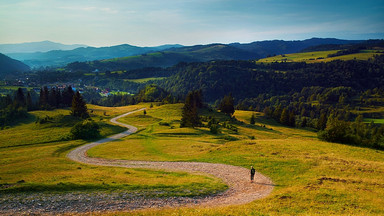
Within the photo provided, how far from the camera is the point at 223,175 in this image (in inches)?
1170

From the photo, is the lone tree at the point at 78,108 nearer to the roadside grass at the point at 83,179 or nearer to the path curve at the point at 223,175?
the roadside grass at the point at 83,179

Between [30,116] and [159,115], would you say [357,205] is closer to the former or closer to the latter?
[159,115]

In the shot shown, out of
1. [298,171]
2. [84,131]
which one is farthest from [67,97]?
[298,171]

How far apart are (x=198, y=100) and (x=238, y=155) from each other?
3565 inches

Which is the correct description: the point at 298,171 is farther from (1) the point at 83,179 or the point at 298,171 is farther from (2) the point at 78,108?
(2) the point at 78,108

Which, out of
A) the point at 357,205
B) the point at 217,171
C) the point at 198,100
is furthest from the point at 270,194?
the point at 198,100

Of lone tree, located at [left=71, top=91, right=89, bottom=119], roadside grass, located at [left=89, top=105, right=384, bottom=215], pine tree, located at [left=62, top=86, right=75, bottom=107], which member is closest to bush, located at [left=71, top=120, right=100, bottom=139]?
roadside grass, located at [left=89, top=105, right=384, bottom=215]

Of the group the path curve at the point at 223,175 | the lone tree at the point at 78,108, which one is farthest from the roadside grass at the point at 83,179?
the lone tree at the point at 78,108

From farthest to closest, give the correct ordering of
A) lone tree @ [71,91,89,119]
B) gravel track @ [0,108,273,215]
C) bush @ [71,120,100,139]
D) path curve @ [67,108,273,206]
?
lone tree @ [71,91,89,119], bush @ [71,120,100,139], path curve @ [67,108,273,206], gravel track @ [0,108,273,215]

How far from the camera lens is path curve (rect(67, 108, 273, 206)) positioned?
2219 cm

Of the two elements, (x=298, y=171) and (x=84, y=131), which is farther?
(x=84, y=131)

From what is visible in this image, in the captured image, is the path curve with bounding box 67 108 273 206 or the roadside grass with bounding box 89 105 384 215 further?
the path curve with bounding box 67 108 273 206

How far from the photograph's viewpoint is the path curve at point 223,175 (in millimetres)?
22191

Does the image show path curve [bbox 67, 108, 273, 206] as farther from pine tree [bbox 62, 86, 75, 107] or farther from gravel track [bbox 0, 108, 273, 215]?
pine tree [bbox 62, 86, 75, 107]
